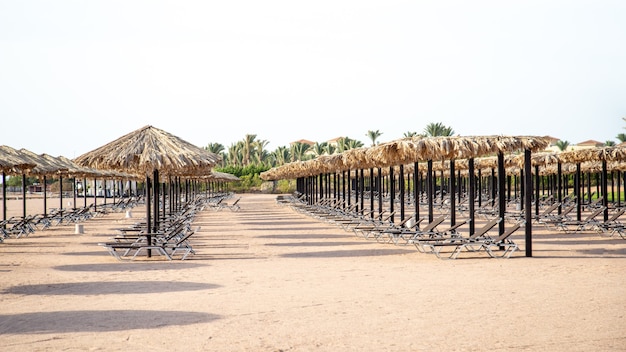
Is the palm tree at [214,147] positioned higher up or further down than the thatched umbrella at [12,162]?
higher up

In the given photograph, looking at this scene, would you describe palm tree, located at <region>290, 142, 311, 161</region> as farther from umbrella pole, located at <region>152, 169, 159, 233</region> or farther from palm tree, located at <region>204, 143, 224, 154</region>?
umbrella pole, located at <region>152, 169, 159, 233</region>

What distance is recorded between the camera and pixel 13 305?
22.8ft

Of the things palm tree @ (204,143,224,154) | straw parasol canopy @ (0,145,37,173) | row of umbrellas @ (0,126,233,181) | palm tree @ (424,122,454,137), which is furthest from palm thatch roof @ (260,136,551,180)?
palm tree @ (204,143,224,154)

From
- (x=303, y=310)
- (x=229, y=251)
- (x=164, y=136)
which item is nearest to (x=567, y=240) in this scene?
(x=229, y=251)

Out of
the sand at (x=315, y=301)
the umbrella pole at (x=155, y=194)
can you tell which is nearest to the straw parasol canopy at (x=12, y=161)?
the sand at (x=315, y=301)

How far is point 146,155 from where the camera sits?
11.8m

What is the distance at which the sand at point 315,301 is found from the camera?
5379 millimetres

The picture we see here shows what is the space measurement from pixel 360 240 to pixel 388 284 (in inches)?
248

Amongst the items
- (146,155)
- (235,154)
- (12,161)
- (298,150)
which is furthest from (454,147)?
(235,154)

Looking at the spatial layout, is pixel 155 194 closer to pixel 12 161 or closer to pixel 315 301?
pixel 12 161

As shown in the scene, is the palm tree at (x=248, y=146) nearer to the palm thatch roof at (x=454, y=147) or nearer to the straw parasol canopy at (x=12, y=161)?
the straw parasol canopy at (x=12, y=161)

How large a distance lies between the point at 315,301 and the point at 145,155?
5.69 m

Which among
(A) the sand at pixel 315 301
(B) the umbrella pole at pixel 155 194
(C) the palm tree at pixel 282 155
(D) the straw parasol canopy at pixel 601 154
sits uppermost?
(C) the palm tree at pixel 282 155

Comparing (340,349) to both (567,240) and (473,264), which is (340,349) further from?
(567,240)
